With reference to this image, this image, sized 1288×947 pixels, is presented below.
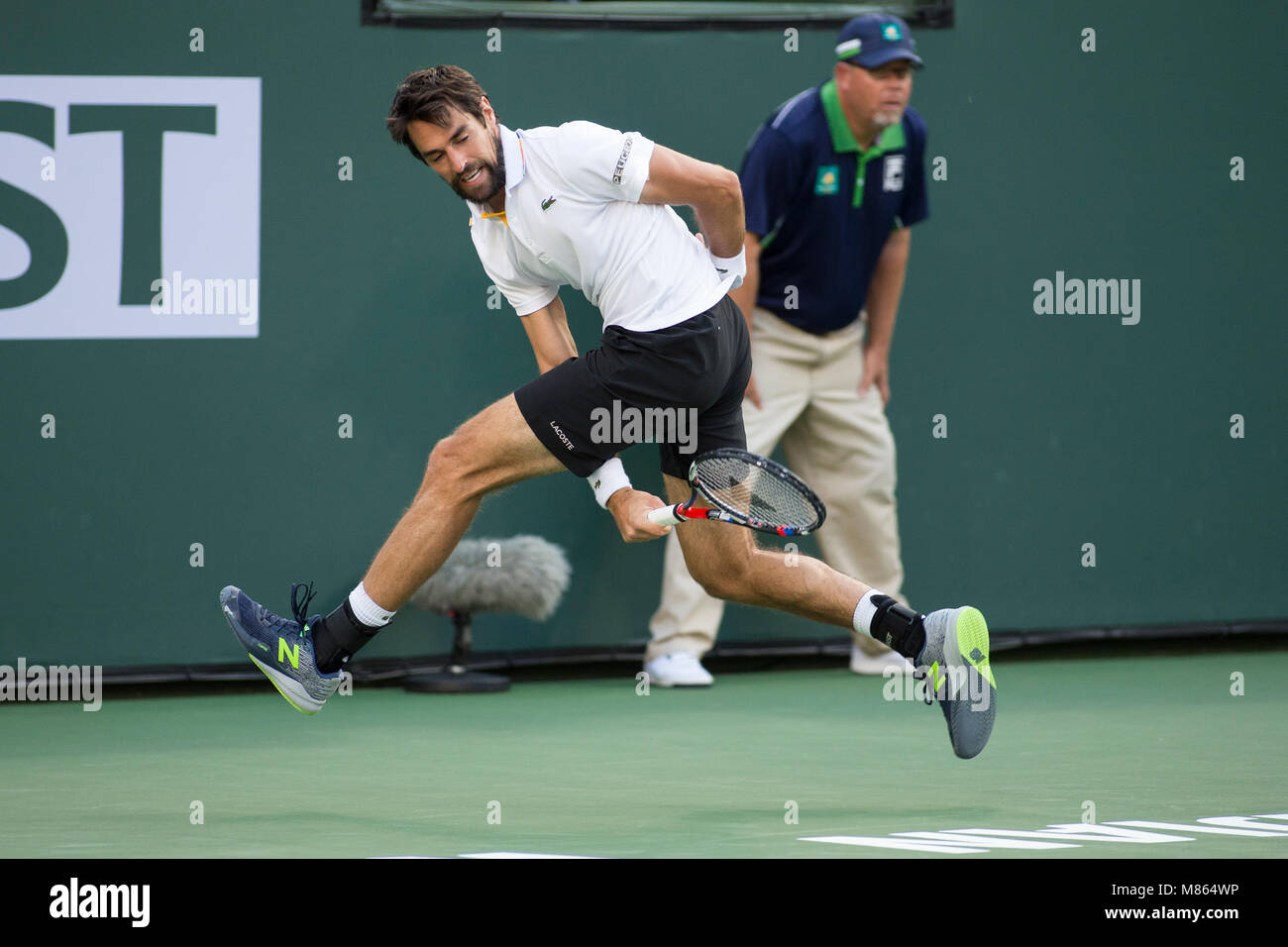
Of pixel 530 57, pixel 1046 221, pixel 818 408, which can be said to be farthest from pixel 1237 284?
pixel 530 57

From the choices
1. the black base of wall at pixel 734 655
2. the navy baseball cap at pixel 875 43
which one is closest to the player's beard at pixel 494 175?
the navy baseball cap at pixel 875 43

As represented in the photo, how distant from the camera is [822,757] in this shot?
18.6ft

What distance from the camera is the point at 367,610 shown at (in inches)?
192

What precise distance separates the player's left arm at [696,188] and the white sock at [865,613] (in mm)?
956

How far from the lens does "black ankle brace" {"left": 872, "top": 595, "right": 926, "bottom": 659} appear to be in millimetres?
4895

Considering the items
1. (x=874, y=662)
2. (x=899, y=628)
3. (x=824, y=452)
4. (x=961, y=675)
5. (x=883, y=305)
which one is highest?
(x=883, y=305)

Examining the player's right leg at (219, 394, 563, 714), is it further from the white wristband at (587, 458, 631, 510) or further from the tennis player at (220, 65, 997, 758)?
the white wristband at (587, 458, 631, 510)

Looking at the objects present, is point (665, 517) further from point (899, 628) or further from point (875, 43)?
point (875, 43)

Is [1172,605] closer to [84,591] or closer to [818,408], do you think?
[818,408]

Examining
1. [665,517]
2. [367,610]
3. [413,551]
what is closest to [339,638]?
[367,610]

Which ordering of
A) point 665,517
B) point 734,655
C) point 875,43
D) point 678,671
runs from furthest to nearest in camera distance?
point 734,655 < point 678,671 < point 875,43 < point 665,517

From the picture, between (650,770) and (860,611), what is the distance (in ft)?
2.75

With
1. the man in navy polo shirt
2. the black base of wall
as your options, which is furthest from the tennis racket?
the black base of wall

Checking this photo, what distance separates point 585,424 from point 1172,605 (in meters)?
3.95
